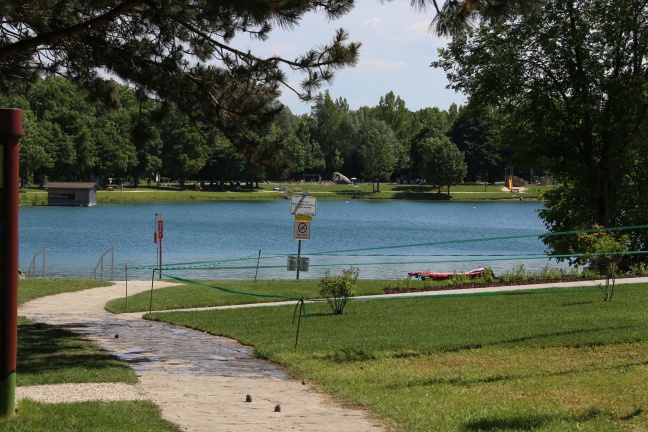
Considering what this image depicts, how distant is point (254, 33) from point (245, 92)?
134 centimetres

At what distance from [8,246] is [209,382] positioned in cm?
380

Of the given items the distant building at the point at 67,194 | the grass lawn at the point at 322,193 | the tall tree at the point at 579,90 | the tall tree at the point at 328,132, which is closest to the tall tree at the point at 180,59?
the tall tree at the point at 579,90

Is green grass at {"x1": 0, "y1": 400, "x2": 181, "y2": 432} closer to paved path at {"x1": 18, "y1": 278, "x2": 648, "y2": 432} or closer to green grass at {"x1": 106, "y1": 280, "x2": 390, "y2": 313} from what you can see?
paved path at {"x1": 18, "y1": 278, "x2": 648, "y2": 432}

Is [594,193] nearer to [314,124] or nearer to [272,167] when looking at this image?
[272,167]

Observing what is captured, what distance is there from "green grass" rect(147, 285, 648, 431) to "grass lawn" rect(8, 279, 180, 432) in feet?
7.67

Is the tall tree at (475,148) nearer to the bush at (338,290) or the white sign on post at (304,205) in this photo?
the white sign on post at (304,205)

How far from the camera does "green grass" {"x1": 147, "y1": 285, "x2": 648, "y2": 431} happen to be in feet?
26.8

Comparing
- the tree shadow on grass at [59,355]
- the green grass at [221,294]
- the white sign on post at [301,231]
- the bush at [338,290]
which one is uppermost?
the white sign on post at [301,231]

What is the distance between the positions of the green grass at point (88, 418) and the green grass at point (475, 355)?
2.25 meters

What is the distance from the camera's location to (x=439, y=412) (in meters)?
8.26

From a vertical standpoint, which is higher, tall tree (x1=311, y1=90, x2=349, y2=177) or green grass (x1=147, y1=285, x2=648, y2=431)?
tall tree (x1=311, y1=90, x2=349, y2=177)

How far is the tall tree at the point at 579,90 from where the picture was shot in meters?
26.9

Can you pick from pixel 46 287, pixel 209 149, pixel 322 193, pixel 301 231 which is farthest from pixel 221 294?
pixel 322 193

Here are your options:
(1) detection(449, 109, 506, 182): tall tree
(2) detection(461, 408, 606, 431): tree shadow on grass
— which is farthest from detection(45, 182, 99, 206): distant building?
(2) detection(461, 408, 606, 431): tree shadow on grass
